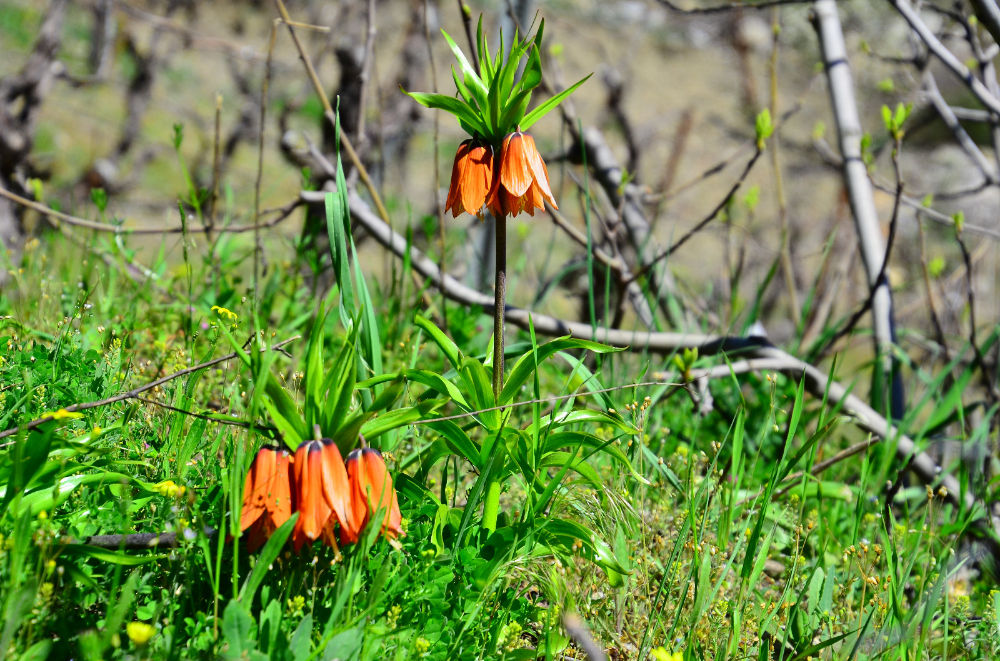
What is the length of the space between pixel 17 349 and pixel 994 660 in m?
2.07

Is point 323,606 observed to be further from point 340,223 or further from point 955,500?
point 955,500

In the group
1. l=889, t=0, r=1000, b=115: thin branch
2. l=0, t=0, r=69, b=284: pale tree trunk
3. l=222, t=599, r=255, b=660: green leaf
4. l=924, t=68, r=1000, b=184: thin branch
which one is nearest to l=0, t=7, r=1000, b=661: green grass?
l=222, t=599, r=255, b=660: green leaf

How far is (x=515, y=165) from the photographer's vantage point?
3.63 feet

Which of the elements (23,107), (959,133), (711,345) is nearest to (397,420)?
(711,345)

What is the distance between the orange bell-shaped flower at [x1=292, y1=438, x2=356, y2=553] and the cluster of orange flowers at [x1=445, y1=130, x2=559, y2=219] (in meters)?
0.44

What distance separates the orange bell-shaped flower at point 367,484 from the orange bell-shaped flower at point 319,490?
0.02 metres

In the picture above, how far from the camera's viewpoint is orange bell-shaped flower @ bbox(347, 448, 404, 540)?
941 millimetres

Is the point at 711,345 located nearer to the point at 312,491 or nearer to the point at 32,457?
the point at 312,491

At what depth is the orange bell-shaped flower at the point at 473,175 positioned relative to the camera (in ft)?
3.64

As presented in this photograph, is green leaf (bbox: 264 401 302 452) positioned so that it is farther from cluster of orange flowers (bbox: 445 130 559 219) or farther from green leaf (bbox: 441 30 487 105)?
green leaf (bbox: 441 30 487 105)

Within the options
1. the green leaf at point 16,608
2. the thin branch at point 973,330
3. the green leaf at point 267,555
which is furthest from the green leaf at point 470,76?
the thin branch at point 973,330

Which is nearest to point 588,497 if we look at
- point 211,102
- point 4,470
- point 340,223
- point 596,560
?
point 596,560

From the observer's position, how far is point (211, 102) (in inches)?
403

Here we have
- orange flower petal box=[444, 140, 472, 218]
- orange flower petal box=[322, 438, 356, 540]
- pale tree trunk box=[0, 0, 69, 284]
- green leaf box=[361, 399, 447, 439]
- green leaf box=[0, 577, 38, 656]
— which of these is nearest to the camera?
green leaf box=[0, 577, 38, 656]
